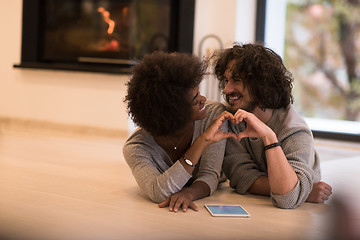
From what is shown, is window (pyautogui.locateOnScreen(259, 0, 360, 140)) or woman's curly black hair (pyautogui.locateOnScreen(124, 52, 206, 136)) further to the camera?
window (pyautogui.locateOnScreen(259, 0, 360, 140))

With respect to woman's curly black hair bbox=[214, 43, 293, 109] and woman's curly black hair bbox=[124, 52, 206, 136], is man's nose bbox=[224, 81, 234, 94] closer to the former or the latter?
woman's curly black hair bbox=[214, 43, 293, 109]

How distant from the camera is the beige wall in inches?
189

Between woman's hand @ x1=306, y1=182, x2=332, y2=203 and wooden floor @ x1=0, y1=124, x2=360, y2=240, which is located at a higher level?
woman's hand @ x1=306, y1=182, x2=332, y2=203

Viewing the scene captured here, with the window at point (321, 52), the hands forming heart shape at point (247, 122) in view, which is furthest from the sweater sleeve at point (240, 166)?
the window at point (321, 52)

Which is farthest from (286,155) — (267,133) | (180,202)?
(180,202)

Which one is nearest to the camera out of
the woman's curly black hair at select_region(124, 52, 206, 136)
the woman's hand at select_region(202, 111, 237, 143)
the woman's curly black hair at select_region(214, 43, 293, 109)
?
the woman's curly black hair at select_region(124, 52, 206, 136)

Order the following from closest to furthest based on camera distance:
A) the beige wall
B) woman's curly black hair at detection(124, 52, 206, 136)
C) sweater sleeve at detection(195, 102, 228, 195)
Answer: woman's curly black hair at detection(124, 52, 206, 136) → sweater sleeve at detection(195, 102, 228, 195) → the beige wall

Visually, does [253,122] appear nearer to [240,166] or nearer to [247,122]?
[247,122]

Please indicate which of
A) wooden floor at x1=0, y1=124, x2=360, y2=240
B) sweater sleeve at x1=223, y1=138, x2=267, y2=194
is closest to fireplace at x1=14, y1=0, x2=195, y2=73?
wooden floor at x1=0, y1=124, x2=360, y2=240

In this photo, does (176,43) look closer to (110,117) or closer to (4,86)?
(110,117)

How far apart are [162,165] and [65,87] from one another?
305 centimetres

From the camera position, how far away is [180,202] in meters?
2.14

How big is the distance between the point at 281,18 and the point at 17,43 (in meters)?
2.71

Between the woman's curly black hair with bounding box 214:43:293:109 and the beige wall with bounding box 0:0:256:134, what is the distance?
2.32 m
